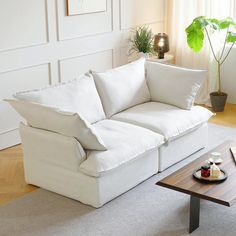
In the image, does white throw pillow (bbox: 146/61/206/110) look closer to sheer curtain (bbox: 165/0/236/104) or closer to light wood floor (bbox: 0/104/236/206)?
light wood floor (bbox: 0/104/236/206)

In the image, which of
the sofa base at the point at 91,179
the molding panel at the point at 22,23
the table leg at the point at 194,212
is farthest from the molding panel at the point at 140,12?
the table leg at the point at 194,212

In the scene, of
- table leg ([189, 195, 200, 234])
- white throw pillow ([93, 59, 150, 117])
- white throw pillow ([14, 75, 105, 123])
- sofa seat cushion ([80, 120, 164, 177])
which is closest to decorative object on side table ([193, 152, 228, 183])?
table leg ([189, 195, 200, 234])

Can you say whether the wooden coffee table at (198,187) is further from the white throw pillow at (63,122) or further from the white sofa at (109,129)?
the white throw pillow at (63,122)

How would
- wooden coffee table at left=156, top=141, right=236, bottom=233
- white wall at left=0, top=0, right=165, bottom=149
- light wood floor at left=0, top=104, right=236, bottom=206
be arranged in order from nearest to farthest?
wooden coffee table at left=156, top=141, right=236, bottom=233 → light wood floor at left=0, top=104, right=236, bottom=206 → white wall at left=0, top=0, right=165, bottom=149

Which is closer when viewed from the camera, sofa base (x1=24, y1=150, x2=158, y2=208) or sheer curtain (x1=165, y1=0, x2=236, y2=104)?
sofa base (x1=24, y1=150, x2=158, y2=208)

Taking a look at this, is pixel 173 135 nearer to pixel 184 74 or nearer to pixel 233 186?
pixel 184 74

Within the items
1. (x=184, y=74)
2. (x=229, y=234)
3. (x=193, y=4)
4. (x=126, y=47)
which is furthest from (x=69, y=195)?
(x=193, y=4)

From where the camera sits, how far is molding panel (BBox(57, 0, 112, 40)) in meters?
5.47

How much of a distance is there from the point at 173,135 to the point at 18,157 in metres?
1.49

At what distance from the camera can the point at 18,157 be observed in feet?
16.4

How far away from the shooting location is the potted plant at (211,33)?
601 centimetres

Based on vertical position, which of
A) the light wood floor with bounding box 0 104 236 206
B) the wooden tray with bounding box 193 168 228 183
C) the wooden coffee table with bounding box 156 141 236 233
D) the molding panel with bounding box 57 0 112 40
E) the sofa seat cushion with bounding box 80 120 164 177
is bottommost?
the light wood floor with bounding box 0 104 236 206

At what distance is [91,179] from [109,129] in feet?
2.04

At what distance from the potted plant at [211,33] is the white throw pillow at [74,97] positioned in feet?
6.21
